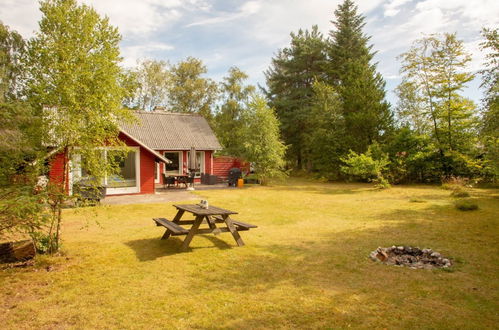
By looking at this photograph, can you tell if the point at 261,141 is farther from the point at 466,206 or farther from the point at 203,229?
the point at 203,229

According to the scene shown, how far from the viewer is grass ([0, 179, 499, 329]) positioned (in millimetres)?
4207

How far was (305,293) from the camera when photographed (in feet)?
16.4

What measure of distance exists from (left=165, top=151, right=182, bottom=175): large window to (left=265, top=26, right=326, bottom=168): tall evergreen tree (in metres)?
13.4

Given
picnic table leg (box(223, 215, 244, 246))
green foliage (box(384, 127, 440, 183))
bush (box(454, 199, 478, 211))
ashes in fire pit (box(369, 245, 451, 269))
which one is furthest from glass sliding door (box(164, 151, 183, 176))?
ashes in fire pit (box(369, 245, 451, 269))

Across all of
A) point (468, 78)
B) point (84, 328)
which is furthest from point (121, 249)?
point (468, 78)

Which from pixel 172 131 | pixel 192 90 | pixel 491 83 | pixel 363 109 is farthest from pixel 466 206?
pixel 192 90

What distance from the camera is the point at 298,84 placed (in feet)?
122

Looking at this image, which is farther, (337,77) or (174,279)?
(337,77)

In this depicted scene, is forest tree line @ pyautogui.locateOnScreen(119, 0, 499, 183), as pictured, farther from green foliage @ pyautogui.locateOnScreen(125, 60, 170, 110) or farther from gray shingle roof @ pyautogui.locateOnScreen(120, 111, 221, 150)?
gray shingle roof @ pyautogui.locateOnScreen(120, 111, 221, 150)

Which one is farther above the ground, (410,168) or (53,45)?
(53,45)

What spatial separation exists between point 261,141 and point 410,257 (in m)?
15.7

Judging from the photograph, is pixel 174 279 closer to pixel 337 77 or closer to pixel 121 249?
pixel 121 249

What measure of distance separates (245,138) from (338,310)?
718 inches

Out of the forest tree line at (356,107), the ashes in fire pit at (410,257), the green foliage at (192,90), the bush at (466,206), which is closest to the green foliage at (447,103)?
the forest tree line at (356,107)
